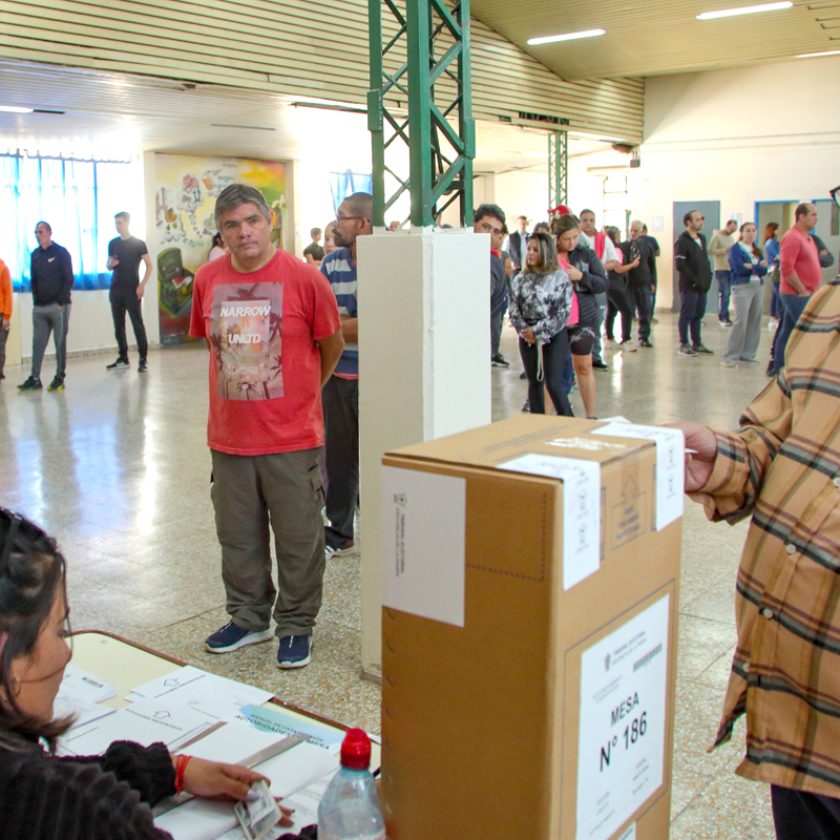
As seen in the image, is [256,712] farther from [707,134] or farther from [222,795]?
[707,134]

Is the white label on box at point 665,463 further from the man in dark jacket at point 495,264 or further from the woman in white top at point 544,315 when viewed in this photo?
the woman in white top at point 544,315

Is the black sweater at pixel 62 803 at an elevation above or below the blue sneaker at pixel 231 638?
above

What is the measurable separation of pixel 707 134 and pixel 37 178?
11.7 metres

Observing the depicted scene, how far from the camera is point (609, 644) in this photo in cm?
113

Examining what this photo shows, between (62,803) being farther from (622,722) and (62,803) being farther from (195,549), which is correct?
(195,549)

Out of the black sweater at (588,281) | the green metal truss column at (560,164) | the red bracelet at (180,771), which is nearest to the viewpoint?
the red bracelet at (180,771)

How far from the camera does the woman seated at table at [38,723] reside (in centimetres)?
119

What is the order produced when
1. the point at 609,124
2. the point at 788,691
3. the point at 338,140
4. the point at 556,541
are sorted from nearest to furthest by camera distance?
the point at 556,541 → the point at 788,691 → the point at 338,140 → the point at 609,124

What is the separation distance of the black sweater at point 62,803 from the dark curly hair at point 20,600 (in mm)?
Answer: 36

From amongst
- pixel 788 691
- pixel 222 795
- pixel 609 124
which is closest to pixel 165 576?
pixel 222 795

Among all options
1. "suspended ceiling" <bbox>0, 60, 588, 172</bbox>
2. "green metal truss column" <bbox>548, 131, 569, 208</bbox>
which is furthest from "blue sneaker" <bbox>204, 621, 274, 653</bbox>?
"green metal truss column" <bbox>548, 131, 569, 208</bbox>

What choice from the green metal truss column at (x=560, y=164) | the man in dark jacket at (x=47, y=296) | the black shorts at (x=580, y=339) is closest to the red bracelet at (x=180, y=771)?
the black shorts at (x=580, y=339)

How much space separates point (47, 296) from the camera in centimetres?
1042

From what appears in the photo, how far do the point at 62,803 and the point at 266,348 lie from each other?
7.38ft
